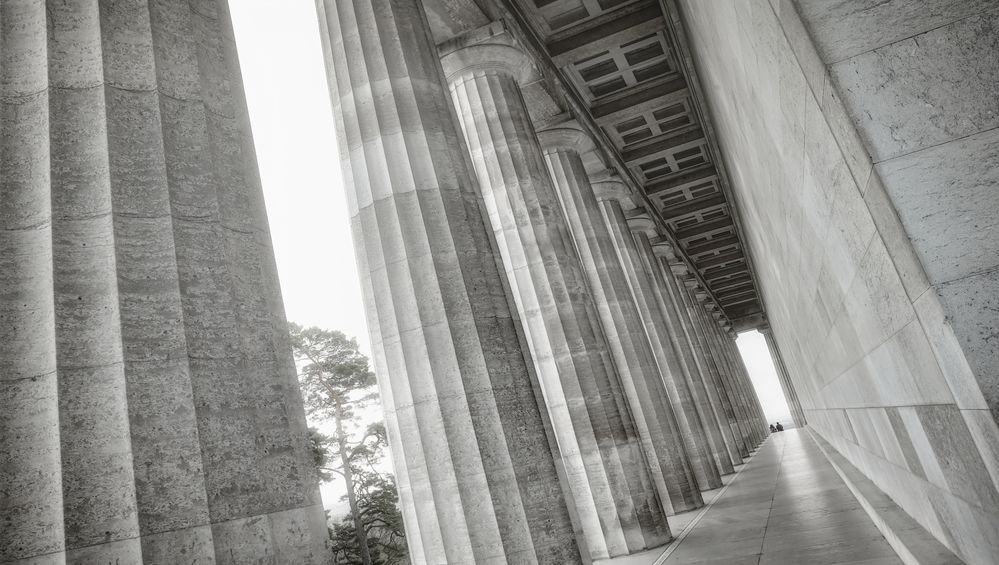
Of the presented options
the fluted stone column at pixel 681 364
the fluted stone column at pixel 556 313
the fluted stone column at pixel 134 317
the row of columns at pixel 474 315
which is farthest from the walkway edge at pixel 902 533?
the fluted stone column at pixel 681 364

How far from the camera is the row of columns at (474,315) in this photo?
409 inches

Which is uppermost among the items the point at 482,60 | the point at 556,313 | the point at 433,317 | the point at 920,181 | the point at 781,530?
the point at 482,60

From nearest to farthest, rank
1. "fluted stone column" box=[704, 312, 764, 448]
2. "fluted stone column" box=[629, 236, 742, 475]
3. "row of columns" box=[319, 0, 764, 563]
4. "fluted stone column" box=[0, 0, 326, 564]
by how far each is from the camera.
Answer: "fluted stone column" box=[0, 0, 326, 564]
"row of columns" box=[319, 0, 764, 563]
"fluted stone column" box=[629, 236, 742, 475]
"fluted stone column" box=[704, 312, 764, 448]

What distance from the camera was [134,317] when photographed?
496 centimetres

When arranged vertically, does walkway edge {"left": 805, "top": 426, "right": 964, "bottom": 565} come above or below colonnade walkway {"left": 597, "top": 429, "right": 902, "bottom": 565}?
above

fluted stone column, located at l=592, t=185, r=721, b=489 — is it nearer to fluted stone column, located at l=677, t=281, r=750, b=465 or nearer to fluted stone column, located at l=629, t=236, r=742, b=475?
fluted stone column, located at l=629, t=236, r=742, b=475

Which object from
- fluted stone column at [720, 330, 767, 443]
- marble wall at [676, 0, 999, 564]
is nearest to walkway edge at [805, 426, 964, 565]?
marble wall at [676, 0, 999, 564]

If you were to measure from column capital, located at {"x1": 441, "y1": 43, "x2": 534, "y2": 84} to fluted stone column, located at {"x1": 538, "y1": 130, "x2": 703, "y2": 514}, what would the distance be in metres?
6.38

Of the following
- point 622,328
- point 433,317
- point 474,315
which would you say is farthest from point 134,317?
point 622,328

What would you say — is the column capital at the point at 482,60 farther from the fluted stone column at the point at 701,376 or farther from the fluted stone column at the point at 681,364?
the fluted stone column at the point at 701,376

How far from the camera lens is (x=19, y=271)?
4.77 metres

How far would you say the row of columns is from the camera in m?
10.4

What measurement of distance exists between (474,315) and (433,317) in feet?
2.33

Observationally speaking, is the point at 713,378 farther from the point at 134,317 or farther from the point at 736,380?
the point at 134,317
